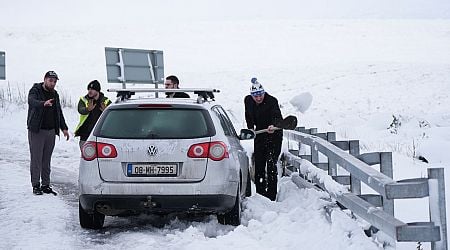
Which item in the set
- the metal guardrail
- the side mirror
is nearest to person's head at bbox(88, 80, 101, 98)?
the side mirror

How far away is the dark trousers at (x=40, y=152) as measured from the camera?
1005 centimetres

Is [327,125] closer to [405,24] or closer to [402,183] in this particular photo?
[402,183]

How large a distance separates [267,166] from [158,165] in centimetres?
275

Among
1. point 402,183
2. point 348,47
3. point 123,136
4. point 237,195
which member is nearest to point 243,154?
point 237,195

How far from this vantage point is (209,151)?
751cm

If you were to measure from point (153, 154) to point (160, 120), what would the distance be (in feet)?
1.46

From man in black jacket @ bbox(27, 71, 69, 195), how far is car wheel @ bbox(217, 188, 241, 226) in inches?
131

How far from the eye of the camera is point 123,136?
760 centimetres

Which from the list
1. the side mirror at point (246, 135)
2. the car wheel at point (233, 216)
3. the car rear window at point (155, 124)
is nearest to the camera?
the car rear window at point (155, 124)

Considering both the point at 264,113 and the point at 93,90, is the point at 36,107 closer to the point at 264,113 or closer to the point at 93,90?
the point at 93,90

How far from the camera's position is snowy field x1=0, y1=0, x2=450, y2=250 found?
23.9 ft

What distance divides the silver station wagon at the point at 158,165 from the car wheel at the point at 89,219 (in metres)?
0.10

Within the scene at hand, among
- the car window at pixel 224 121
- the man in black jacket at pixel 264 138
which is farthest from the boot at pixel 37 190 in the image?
the man in black jacket at pixel 264 138

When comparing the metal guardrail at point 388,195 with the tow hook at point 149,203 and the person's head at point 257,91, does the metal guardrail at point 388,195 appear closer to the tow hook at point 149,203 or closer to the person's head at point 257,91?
the tow hook at point 149,203
